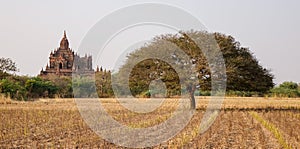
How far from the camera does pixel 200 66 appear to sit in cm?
2147

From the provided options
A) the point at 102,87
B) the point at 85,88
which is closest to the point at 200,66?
the point at 102,87

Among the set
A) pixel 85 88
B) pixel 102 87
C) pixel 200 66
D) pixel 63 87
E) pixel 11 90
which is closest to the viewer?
pixel 200 66

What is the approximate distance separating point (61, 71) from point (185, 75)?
4242 centimetres

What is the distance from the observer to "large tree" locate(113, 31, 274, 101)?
861 inches

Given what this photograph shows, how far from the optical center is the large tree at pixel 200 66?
21.9 metres

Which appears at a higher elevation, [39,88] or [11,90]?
[39,88]

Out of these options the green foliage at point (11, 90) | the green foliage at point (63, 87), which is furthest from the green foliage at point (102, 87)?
the green foliage at point (11, 90)

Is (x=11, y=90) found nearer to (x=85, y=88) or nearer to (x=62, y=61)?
(x=85, y=88)

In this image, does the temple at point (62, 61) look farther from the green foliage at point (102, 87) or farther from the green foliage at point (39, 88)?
the green foliage at point (102, 87)

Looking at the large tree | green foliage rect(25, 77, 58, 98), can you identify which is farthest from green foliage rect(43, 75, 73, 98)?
the large tree

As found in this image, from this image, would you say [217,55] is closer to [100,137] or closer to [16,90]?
[100,137]

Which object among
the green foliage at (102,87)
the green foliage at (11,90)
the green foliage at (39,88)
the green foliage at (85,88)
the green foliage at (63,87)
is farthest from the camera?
the green foliage at (63,87)

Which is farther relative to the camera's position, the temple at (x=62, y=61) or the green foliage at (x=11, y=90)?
the temple at (x=62, y=61)

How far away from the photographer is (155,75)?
22.7m
